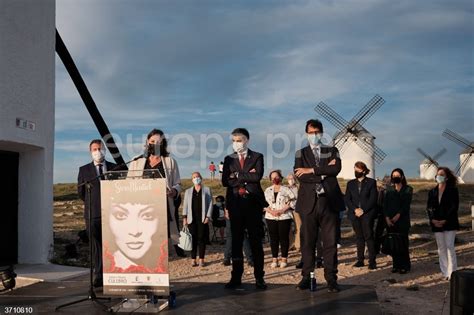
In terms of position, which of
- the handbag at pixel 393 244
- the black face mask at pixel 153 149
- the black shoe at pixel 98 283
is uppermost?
the black face mask at pixel 153 149

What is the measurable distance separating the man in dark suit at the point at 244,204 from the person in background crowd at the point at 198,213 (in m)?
3.72

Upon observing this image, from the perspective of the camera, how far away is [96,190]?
7.64 m

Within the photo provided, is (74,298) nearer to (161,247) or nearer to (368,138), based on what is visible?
(161,247)

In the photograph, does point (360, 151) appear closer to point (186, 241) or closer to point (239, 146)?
point (186, 241)

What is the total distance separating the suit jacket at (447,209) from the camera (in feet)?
29.5

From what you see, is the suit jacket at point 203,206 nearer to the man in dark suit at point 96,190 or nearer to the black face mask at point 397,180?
the man in dark suit at point 96,190

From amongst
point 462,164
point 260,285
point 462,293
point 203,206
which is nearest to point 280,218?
point 203,206

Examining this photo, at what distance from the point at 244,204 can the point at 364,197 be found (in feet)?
13.4

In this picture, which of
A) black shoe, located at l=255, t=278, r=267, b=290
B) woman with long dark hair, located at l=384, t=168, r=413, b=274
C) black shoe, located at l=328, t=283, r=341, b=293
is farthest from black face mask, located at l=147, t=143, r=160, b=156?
woman with long dark hair, located at l=384, t=168, r=413, b=274

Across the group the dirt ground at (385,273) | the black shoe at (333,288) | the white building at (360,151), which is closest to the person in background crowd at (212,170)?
the white building at (360,151)

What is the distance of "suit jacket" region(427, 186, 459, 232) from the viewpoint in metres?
8.98

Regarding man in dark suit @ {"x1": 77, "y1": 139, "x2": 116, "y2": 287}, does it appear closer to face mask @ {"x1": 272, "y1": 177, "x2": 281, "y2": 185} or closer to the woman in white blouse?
the woman in white blouse

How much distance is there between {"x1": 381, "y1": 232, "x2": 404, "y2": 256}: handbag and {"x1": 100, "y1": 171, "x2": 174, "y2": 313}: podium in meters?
5.30

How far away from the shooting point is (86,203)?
24.4ft
